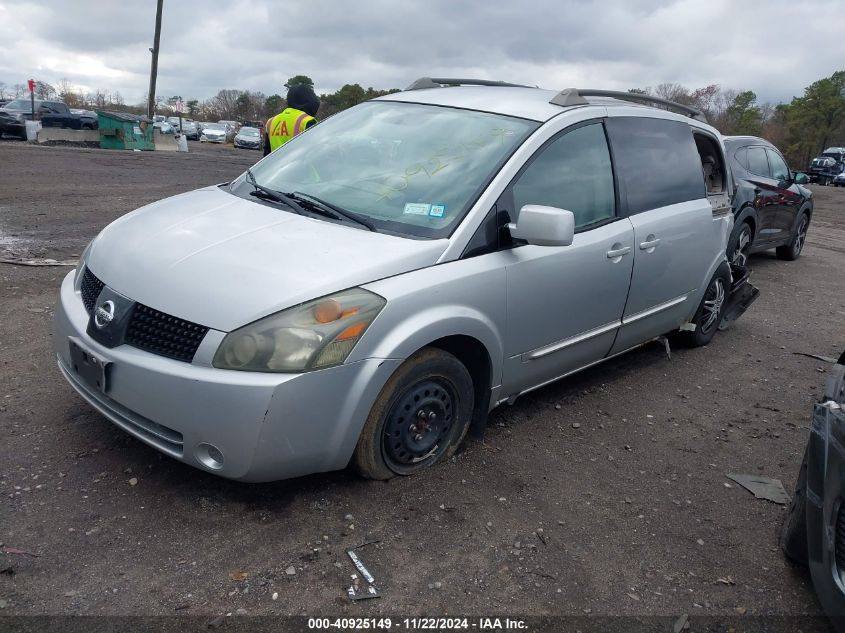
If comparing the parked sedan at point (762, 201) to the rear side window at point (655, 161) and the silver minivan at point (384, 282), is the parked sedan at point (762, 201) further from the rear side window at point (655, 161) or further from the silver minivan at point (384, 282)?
the silver minivan at point (384, 282)

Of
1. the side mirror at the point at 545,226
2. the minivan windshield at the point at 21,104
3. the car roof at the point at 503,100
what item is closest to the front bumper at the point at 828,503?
the side mirror at the point at 545,226

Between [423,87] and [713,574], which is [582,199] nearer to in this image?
[423,87]

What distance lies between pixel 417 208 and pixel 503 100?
111 centimetres

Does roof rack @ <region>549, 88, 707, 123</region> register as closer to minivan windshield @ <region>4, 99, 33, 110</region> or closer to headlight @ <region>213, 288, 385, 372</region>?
headlight @ <region>213, 288, 385, 372</region>

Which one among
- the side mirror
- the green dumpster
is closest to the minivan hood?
the side mirror

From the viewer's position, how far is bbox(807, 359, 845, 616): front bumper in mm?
2342

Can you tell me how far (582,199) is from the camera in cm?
405

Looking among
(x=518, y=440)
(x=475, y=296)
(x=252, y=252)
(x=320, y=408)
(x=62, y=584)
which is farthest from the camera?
(x=518, y=440)

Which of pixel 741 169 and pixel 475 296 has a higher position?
pixel 741 169

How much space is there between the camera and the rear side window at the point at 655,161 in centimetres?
440

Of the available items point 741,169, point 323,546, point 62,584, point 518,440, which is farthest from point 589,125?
point 741,169

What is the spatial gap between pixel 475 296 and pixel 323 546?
4.21ft

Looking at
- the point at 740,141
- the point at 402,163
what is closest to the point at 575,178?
the point at 402,163

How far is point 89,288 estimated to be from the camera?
3.28 meters
